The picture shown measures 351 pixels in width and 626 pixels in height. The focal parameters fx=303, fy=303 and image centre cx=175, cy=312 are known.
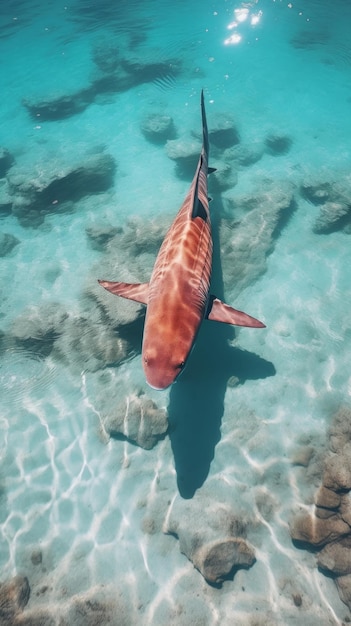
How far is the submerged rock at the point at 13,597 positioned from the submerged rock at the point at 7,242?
794 cm

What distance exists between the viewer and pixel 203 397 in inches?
232

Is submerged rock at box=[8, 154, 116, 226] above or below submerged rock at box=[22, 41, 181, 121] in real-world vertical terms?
below

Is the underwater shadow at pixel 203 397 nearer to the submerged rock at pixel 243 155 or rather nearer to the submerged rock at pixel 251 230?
the submerged rock at pixel 251 230

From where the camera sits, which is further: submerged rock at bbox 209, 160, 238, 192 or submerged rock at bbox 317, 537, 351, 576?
submerged rock at bbox 209, 160, 238, 192

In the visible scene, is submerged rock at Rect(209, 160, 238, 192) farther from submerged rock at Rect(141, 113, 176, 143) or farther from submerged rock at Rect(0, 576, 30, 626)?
submerged rock at Rect(0, 576, 30, 626)

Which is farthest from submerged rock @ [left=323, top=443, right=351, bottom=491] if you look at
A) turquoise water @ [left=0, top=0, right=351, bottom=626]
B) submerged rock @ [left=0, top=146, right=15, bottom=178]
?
submerged rock @ [left=0, top=146, right=15, bottom=178]

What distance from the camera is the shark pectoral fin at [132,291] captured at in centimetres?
518

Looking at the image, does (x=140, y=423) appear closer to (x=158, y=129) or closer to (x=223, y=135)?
(x=223, y=135)

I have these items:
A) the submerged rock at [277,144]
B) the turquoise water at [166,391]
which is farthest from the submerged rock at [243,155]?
the submerged rock at [277,144]

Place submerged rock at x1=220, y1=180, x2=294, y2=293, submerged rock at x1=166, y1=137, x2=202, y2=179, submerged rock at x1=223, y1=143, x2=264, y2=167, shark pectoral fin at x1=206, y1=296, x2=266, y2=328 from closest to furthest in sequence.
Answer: shark pectoral fin at x1=206, y1=296, x2=266, y2=328 → submerged rock at x1=220, y1=180, x2=294, y2=293 → submerged rock at x1=166, y1=137, x2=202, y2=179 → submerged rock at x1=223, y1=143, x2=264, y2=167

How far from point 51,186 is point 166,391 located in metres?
8.37

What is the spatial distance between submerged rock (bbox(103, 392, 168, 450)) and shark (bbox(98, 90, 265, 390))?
6.56ft

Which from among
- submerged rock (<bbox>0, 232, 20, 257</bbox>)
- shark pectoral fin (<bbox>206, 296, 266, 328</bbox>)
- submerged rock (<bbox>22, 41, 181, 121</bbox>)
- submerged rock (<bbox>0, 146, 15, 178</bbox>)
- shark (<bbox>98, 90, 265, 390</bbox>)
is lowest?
submerged rock (<bbox>0, 232, 20, 257</bbox>)

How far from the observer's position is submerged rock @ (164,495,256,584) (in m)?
4.21
